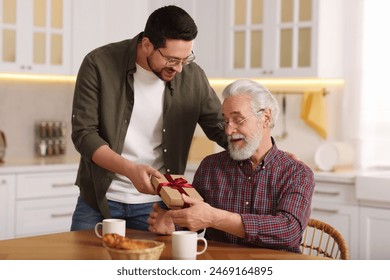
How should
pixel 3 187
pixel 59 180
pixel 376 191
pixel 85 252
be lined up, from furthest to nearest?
pixel 59 180 → pixel 3 187 → pixel 376 191 → pixel 85 252

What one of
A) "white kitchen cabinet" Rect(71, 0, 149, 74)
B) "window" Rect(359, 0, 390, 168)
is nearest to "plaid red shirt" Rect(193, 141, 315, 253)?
"window" Rect(359, 0, 390, 168)

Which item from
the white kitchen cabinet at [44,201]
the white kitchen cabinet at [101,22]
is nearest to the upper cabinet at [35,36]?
the white kitchen cabinet at [101,22]

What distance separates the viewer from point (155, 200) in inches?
116

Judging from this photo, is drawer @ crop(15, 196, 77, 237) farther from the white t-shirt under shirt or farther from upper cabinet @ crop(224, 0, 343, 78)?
the white t-shirt under shirt

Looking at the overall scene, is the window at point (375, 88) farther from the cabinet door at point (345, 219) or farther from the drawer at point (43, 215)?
the drawer at point (43, 215)

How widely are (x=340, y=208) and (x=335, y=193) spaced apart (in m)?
0.09

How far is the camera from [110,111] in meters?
2.90

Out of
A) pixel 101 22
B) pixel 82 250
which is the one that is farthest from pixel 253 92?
pixel 101 22

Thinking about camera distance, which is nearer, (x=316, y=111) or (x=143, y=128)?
(x=143, y=128)

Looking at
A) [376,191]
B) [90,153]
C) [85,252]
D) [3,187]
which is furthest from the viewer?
[3,187]

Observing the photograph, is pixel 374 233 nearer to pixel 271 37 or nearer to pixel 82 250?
Answer: pixel 271 37
